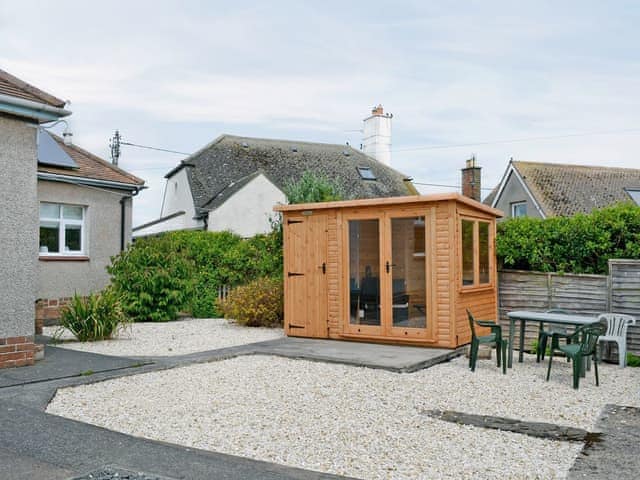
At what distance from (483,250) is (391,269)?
200 cm

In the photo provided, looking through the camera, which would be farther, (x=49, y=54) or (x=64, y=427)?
(x=49, y=54)

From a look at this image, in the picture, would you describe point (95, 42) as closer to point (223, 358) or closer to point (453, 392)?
point (223, 358)

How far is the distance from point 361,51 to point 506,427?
8.14 m

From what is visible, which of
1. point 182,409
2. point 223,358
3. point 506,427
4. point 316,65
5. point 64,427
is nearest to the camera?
point 64,427

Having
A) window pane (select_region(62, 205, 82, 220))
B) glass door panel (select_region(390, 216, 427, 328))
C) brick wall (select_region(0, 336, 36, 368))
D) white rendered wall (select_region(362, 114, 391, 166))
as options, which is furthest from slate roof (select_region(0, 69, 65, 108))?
white rendered wall (select_region(362, 114, 391, 166))

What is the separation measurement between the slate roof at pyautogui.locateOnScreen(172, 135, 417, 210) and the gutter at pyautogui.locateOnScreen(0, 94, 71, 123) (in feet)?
52.9

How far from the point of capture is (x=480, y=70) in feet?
39.3

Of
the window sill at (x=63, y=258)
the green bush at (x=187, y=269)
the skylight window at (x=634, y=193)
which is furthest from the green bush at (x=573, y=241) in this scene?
the skylight window at (x=634, y=193)

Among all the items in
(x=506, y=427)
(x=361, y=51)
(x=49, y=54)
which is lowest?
(x=506, y=427)

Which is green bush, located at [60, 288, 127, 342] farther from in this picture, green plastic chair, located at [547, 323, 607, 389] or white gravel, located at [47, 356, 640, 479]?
green plastic chair, located at [547, 323, 607, 389]

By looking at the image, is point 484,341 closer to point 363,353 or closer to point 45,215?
point 363,353

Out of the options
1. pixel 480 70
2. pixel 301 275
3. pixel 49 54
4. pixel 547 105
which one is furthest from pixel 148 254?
pixel 547 105

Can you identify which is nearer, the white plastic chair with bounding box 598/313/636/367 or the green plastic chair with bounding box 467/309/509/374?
the green plastic chair with bounding box 467/309/509/374

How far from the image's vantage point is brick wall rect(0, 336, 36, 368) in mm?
7840
